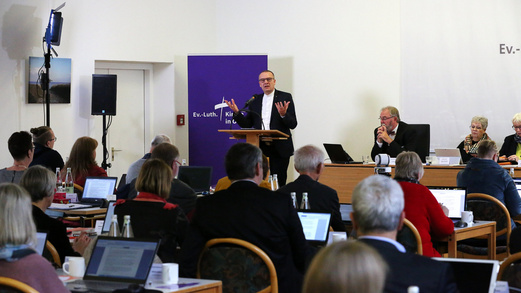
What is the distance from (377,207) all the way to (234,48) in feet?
29.6

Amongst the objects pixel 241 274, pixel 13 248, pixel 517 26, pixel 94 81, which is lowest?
pixel 241 274

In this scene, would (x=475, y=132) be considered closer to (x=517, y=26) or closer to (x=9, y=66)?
(x=517, y=26)

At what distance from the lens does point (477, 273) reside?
Answer: 8.58 feet

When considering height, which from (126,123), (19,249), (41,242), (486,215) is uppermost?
(126,123)

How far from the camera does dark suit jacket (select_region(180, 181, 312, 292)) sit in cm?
364

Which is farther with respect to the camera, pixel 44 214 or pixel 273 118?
pixel 273 118

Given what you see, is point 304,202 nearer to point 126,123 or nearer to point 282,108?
point 282,108

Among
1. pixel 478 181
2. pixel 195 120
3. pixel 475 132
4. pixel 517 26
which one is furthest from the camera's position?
pixel 195 120

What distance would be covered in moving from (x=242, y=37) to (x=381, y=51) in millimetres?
2136

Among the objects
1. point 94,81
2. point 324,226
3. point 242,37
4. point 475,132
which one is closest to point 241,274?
point 324,226

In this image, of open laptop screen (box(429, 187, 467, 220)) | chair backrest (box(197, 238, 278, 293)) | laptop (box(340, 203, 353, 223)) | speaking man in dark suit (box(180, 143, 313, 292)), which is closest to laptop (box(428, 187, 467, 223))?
open laptop screen (box(429, 187, 467, 220))

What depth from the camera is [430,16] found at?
1024 centimetres

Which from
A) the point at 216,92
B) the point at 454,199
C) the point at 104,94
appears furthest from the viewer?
the point at 216,92

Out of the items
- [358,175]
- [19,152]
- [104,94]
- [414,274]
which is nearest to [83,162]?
[19,152]
